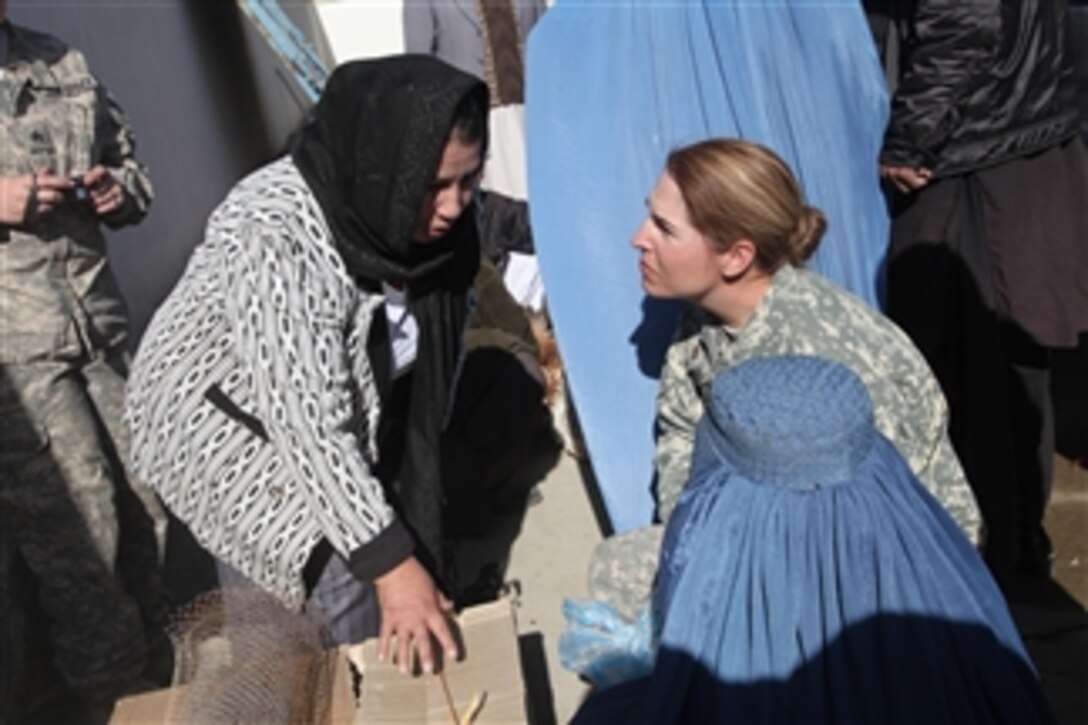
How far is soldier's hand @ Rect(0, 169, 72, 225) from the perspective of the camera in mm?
2217

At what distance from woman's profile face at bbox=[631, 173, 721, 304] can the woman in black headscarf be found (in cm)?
40

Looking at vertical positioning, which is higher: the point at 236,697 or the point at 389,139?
the point at 389,139

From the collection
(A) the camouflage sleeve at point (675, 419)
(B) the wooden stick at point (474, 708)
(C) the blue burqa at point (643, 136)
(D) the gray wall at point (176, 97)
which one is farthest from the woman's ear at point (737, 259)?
(D) the gray wall at point (176, 97)

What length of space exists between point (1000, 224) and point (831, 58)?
68 centimetres

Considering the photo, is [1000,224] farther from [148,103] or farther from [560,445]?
[148,103]

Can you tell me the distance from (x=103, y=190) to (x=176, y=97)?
3.06 m

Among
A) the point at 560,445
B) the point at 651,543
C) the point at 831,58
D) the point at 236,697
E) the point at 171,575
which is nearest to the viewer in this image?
the point at 236,697

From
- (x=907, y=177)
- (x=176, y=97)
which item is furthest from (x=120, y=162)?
(x=176, y=97)

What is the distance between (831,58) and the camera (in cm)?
277

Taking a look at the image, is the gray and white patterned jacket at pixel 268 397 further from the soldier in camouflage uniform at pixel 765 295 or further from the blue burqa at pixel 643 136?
the blue burqa at pixel 643 136

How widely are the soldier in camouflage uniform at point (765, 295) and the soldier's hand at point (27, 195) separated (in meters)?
1.27

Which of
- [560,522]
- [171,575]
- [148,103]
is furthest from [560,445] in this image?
[148,103]

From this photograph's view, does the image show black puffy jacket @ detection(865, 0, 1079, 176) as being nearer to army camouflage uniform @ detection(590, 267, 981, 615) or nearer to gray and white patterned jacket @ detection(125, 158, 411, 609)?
army camouflage uniform @ detection(590, 267, 981, 615)

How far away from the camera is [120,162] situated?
2.60 m
